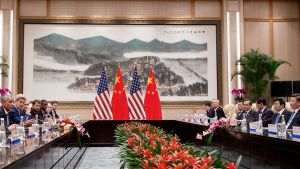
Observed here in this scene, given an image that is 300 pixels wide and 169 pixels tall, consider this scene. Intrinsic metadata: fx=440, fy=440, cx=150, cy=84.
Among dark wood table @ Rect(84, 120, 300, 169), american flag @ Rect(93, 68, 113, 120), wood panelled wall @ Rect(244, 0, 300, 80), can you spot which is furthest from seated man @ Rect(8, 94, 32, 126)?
wood panelled wall @ Rect(244, 0, 300, 80)

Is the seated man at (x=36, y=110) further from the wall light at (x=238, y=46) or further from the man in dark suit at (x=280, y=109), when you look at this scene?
the wall light at (x=238, y=46)

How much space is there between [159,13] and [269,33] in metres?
3.30

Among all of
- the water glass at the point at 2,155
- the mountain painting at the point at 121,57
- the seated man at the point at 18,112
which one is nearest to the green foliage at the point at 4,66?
the mountain painting at the point at 121,57

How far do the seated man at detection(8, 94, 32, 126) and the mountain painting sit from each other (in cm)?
546

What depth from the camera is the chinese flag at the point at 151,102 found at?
11230 mm

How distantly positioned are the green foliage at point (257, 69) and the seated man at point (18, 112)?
6.85 metres

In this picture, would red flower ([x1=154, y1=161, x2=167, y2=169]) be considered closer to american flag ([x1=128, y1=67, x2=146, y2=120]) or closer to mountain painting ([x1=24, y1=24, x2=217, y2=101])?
american flag ([x1=128, y1=67, x2=146, y2=120])

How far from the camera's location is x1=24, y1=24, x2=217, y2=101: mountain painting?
40.7 feet

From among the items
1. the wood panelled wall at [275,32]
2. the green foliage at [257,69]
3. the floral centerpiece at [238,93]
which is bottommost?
the floral centerpiece at [238,93]

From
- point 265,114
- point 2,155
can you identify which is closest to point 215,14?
point 265,114

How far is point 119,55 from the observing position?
41.7 ft

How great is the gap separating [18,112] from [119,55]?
6233 mm

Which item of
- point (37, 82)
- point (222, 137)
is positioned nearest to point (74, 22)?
point (37, 82)

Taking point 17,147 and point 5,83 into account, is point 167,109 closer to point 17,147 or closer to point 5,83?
point 5,83
